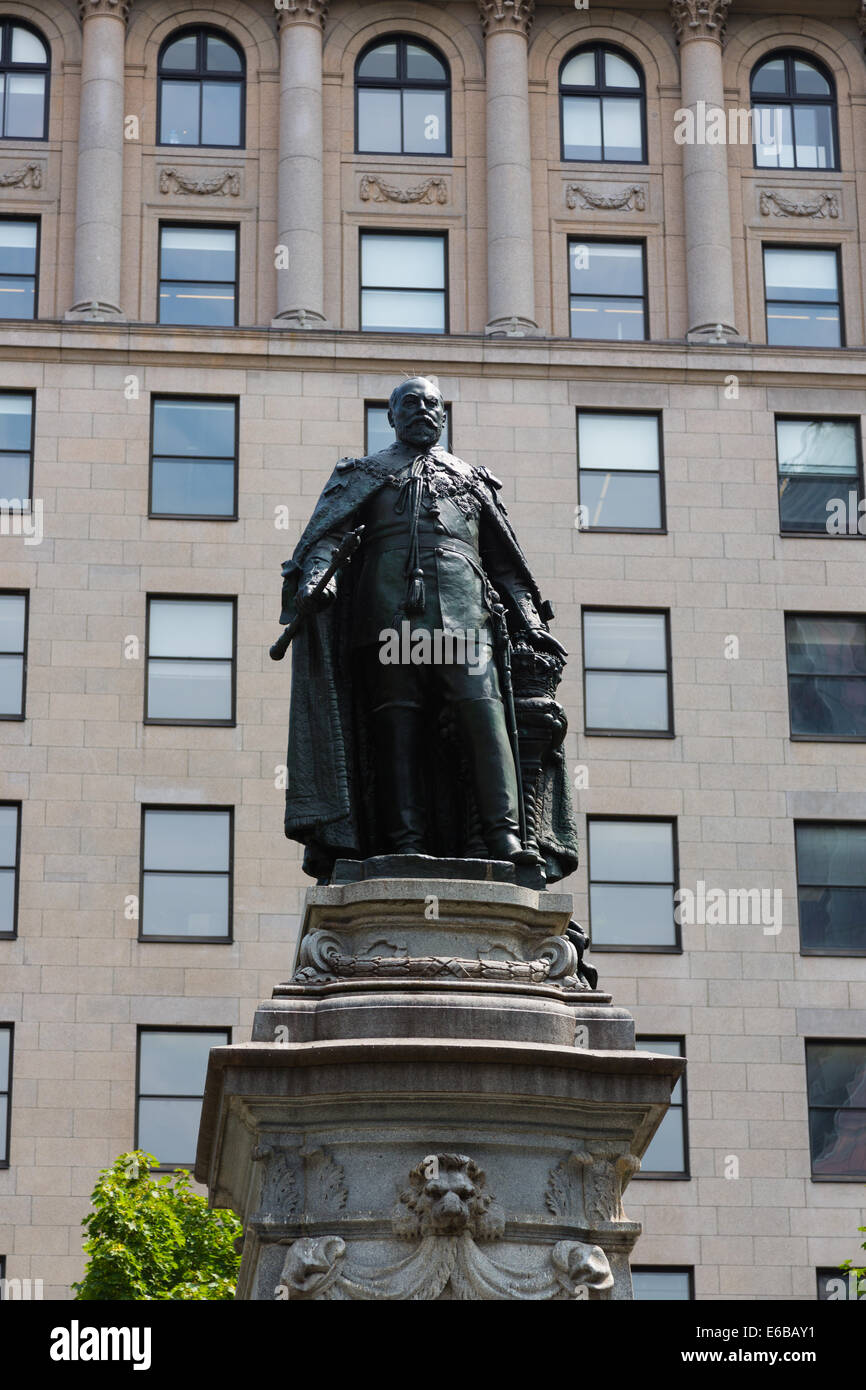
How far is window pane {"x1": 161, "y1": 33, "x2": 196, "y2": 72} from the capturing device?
1924 inches

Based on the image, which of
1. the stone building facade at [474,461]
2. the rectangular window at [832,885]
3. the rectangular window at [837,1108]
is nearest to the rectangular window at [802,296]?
the stone building facade at [474,461]

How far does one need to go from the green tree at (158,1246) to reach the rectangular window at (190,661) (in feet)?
46.9

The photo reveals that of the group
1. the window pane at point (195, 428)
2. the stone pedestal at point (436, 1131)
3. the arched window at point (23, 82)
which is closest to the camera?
the stone pedestal at point (436, 1131)

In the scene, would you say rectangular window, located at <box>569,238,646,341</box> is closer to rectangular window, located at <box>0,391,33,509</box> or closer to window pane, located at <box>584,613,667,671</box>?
window pane, located at <box>584,613,667,671</box>

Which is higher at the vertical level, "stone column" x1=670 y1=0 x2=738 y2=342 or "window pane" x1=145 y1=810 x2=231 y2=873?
"stone column" x1=670 y1=0 x2=738 y2=342

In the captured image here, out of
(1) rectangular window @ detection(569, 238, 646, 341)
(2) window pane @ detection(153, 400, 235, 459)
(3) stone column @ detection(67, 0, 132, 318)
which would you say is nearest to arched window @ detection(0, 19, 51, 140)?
(3) stone column @ detection(67, 0, 132, 318)

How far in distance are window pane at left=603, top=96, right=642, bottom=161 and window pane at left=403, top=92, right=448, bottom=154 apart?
10.9 ft

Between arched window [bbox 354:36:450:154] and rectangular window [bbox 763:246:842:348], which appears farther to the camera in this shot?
arched window [bbox 354:36:450:154]

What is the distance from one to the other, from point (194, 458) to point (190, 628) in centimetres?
345

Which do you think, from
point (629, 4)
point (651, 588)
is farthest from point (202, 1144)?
point (629, 4)

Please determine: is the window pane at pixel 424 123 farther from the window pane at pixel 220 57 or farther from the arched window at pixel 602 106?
the window pane at pixel 220 57

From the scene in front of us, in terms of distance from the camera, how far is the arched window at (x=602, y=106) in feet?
160

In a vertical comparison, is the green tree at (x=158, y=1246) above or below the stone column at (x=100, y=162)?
below

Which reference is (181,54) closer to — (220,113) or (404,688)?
(220,113)
